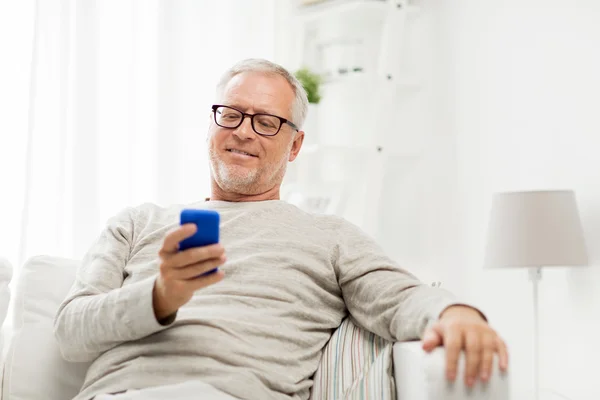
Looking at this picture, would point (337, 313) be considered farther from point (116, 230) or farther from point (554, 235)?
point (554, 235)

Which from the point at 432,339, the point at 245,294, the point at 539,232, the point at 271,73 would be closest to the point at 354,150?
the point at 539,232

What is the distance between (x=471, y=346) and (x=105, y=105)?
6.50 ft

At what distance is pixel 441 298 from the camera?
4.02 ft

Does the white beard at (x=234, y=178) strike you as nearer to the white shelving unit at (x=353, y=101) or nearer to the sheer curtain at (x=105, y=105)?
the sheer curtain at (x=105, y=105)

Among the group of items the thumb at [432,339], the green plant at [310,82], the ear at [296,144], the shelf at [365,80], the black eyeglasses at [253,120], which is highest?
the shelf at [365,80]

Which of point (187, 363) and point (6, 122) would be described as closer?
point (187, 363)

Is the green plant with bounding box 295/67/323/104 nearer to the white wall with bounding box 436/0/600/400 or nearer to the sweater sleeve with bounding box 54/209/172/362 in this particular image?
the white wall with bounding box 436/0/600/400

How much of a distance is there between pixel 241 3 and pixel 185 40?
317mm

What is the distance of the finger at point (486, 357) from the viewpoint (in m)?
1.05

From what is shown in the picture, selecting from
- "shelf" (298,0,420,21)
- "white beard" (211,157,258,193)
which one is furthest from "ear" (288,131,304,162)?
"shelf" (298,0,420,21)

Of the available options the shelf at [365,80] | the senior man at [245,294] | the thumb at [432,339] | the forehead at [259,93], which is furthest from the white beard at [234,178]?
the shelf at [365,80]

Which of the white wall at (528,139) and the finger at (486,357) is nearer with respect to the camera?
the finger at (486,357)

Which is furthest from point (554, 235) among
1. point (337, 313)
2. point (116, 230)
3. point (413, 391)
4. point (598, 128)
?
point (116, 230)

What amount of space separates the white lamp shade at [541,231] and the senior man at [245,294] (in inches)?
35.3
